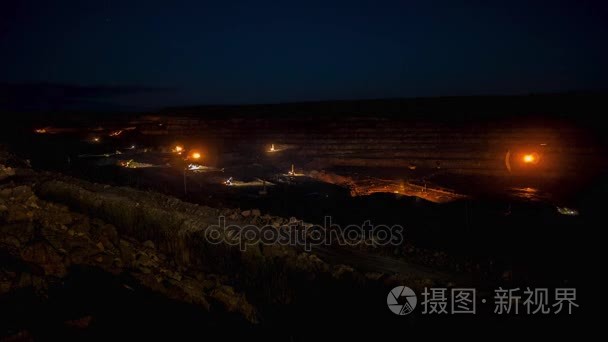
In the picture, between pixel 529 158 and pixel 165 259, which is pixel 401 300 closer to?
pixel 165 259

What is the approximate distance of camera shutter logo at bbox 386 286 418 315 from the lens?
4.89m

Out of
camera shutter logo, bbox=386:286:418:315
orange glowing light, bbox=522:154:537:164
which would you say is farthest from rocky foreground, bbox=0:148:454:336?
orange glowing light, bbox=522:154:537:164

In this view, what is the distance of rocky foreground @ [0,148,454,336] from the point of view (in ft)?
17.8

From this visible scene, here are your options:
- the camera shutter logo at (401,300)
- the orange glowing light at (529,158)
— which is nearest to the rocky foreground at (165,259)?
the camera shutter logo at (401,300)

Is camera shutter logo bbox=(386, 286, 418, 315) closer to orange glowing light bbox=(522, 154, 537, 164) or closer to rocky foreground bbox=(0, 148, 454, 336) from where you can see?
rocky foreground bbox=(0, 148, 454, 336)

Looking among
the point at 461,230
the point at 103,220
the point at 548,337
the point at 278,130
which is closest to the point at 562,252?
the point at 461,230

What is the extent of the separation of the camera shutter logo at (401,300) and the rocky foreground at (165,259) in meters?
0.11

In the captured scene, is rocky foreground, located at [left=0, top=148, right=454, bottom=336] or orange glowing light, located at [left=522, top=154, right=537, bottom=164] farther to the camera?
orange glowing light, located at [left=522, top=154, right=537, bottom=164]

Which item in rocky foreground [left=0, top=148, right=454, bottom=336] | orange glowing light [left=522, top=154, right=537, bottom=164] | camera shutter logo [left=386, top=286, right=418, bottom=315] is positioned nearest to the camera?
camera shutter logo [left=386, top=286, right=418, bottom=315]

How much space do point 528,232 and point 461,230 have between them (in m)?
1.40

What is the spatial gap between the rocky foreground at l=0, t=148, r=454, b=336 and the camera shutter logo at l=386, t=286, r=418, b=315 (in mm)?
107

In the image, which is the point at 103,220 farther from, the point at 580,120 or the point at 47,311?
the point at 580,120

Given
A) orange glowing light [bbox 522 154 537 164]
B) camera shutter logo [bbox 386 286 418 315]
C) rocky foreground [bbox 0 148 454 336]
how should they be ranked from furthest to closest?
orange glowing light [bbox 522 154 537 164] → rocky foreground [bbox 0 148 454 336] → camera shutter logo [bbox 386 286 418 315]

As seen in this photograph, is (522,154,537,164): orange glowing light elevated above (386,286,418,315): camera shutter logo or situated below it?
above
